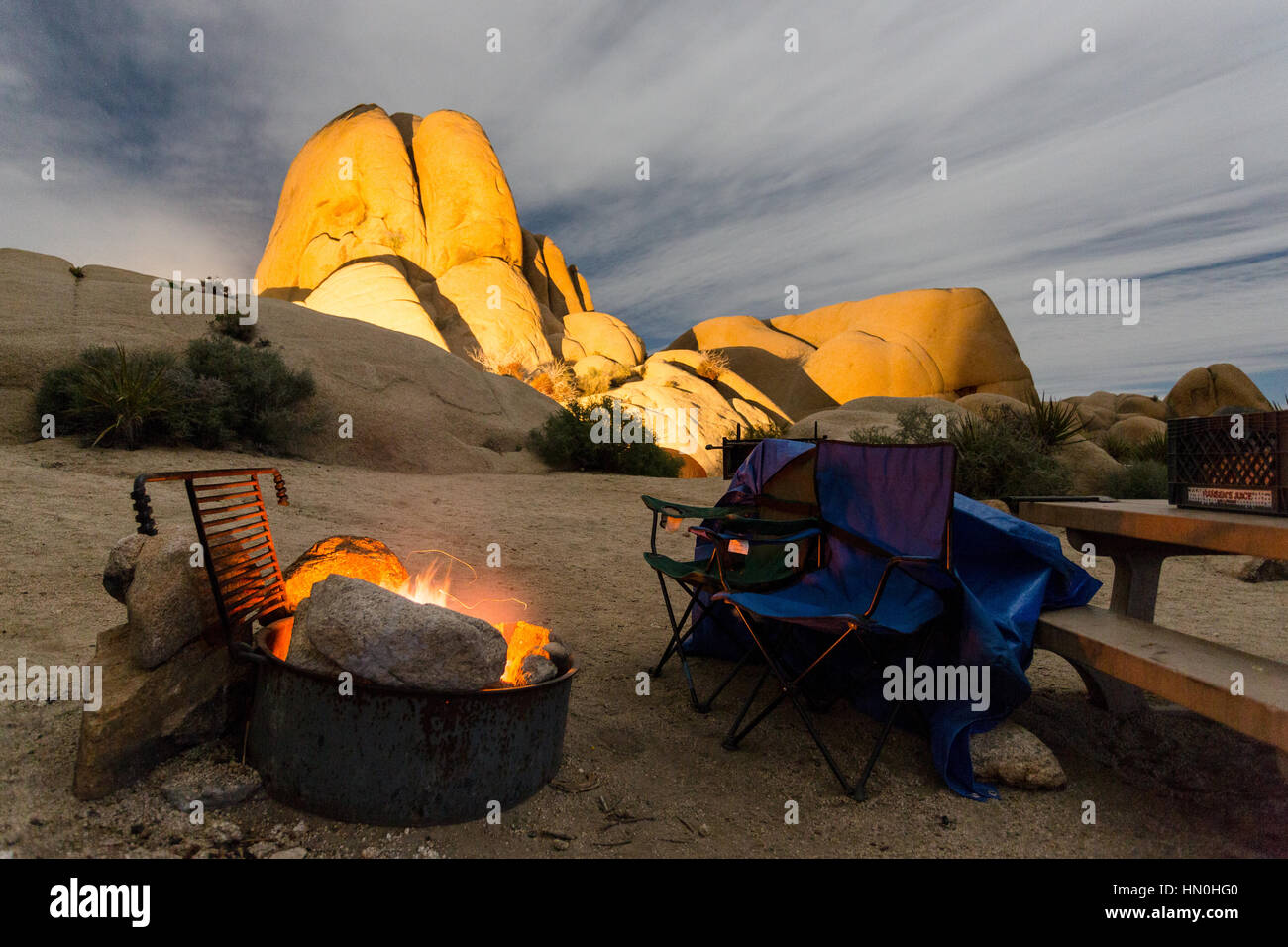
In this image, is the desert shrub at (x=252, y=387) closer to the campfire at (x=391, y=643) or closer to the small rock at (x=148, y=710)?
the small rock at (x=148, y=710)

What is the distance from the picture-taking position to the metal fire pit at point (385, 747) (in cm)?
204

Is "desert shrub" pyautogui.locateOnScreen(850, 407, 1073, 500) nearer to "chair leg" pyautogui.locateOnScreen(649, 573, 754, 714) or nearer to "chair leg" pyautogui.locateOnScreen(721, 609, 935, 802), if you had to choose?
"chair leg" pyautogui.locateOnScreen(649, 573, 754, 714)

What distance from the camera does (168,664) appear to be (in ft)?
7.46

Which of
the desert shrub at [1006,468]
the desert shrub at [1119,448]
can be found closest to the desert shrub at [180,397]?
the desert shrub at [1006,468]

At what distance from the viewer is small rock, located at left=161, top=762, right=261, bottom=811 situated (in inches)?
82.0

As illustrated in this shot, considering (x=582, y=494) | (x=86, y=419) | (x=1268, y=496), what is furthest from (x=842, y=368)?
(x=1268, y=496)

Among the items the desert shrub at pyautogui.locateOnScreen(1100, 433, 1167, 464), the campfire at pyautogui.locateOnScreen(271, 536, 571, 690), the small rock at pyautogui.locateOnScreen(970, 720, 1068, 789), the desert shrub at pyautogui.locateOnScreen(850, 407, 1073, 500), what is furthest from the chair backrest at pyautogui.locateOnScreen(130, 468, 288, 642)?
the desert shrub at pyautogui.locateOnScreen(1100, 433, 1167, 464)

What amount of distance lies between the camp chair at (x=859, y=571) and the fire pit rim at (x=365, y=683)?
0.93 metres

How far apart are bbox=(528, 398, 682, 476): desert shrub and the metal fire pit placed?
970 cm

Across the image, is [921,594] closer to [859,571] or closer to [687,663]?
[859,571]

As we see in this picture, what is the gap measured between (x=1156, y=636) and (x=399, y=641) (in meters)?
2.54

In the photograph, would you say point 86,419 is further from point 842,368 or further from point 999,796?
point 842,368

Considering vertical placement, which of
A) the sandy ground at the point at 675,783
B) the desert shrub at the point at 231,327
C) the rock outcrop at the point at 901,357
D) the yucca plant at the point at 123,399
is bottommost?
the sandy ground at the point at 675,783

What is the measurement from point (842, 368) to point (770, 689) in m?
30.9
